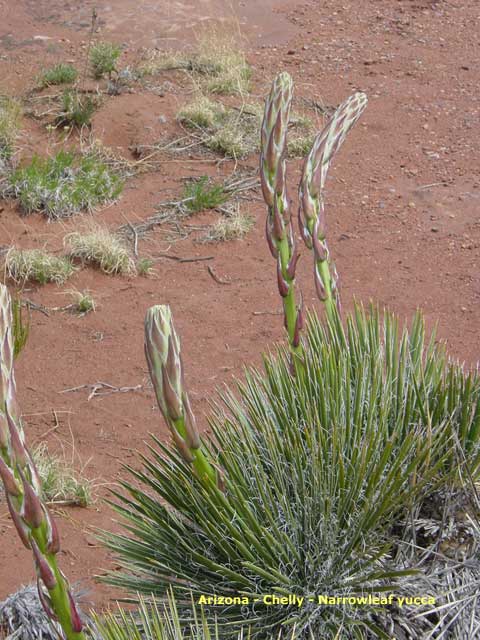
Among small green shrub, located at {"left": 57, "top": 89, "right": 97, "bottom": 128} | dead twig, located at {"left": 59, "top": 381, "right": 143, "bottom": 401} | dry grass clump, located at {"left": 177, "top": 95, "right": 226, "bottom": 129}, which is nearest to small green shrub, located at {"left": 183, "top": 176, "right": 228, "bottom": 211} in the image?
dry grass clump, located at {"left": 177, "top": 95, "right": 226, "bottom": 129}

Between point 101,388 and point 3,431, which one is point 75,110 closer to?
point 101,388

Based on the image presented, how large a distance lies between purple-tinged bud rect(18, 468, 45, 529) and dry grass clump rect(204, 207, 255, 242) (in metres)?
4.17

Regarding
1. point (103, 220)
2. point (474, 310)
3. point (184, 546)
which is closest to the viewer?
point (184, 546)

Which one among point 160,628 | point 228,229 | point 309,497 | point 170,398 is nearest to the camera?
point 170,398

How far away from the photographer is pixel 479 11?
8.98m

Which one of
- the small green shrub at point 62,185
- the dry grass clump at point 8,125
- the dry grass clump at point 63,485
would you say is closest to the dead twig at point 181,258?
the small green shrub at point 62,185

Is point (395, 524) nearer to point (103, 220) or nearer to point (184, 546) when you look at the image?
point (184, 546)

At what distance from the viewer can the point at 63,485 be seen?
376 centimetres

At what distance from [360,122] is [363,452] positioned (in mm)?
5343

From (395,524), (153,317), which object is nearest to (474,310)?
(395,524)

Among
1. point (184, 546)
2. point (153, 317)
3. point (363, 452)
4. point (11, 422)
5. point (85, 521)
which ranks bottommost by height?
point (85, 521)

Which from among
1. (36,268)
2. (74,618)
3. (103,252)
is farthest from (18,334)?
(74,618)

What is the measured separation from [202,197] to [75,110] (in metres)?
1.47

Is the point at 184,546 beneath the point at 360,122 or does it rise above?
above
